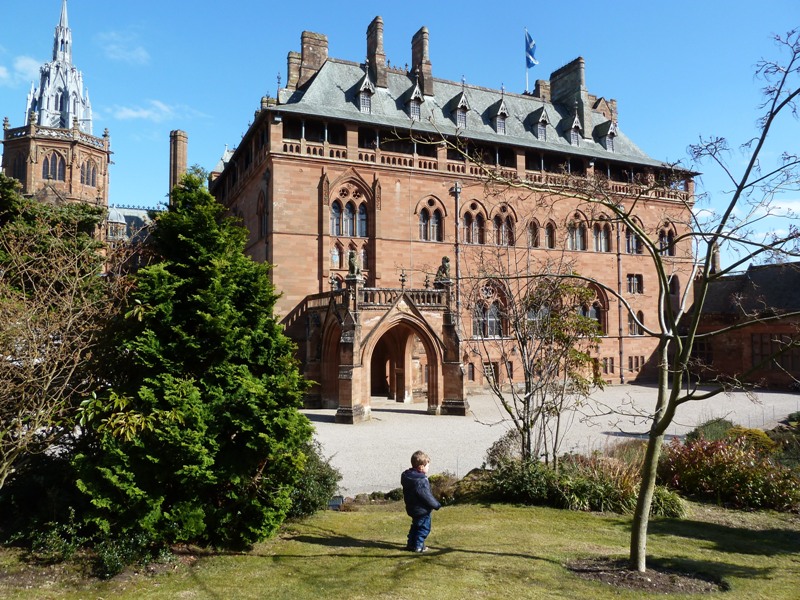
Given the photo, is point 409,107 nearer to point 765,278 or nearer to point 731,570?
point 765,278

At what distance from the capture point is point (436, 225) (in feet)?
105

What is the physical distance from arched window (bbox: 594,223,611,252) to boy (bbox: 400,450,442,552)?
104ft

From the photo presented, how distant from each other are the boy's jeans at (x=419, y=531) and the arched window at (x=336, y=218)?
23.0m

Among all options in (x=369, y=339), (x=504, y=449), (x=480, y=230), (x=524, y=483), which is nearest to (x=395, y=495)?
(x=504, y=449)

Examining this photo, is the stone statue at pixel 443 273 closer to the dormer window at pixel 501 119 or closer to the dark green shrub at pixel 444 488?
the dark green shrub at pixel 444 488

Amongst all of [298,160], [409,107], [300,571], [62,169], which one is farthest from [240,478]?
[62,169]

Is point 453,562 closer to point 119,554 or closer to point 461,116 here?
point 119,554

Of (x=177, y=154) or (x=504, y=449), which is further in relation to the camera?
(x=177, y=154)

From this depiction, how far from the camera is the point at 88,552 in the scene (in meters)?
7.37

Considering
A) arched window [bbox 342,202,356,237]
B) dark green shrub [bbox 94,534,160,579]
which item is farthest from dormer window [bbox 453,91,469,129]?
dark green shrub [bbox 94,534,160,579]

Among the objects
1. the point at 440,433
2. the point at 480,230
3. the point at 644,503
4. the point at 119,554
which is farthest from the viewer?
the point at 480,230

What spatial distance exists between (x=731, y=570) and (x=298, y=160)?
2536 cm

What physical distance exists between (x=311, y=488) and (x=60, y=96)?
230 feet

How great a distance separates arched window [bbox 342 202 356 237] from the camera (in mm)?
29781
